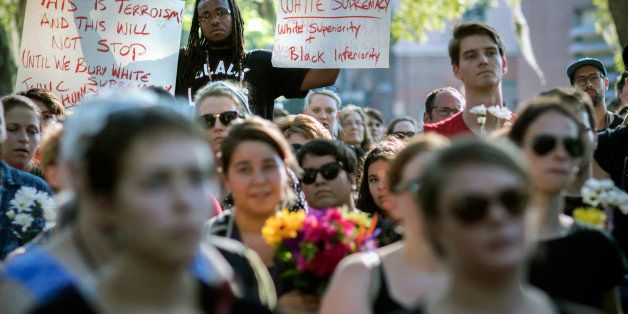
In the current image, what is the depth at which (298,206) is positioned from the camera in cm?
604

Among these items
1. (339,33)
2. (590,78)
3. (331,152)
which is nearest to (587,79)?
(590,78)

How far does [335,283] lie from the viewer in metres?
4.19

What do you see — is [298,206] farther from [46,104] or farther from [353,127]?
[353,127]

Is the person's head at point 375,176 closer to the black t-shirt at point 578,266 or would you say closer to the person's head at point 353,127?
the black t-shirt at point 578,266

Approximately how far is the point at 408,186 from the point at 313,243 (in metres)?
0.75

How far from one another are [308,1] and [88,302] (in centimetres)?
613

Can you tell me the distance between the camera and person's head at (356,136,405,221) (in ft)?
22.5

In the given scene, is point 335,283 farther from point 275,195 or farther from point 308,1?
point 308,1

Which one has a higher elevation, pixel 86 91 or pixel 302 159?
pixel 86 91

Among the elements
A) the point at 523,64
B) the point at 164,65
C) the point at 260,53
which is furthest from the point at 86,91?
the point at 523,64

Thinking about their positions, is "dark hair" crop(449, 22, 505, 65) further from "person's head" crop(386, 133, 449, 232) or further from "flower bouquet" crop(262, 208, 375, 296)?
"person's head" crop(386, 133, 449, 232)

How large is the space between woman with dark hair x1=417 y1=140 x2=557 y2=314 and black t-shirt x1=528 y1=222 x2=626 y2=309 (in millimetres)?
1103

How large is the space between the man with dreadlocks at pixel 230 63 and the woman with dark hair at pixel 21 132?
1.28 metres

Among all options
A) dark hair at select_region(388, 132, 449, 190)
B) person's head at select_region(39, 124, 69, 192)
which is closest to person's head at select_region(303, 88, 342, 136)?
person's head at select_region(39, 124, 69, 192)
